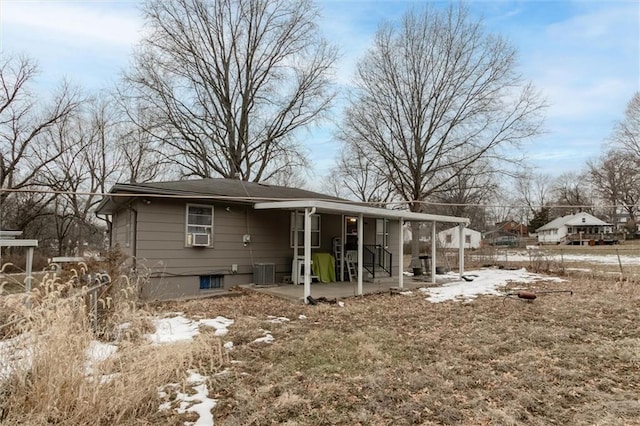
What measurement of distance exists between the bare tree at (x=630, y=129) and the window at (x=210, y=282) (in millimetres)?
42484

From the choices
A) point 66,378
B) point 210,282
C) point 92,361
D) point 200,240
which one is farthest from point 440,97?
point 66,378

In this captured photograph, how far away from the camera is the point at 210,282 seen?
33.4ft

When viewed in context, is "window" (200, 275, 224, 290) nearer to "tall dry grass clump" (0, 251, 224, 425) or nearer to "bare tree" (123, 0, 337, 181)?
"tall dry grass clump" (0, 251, 224, 425)

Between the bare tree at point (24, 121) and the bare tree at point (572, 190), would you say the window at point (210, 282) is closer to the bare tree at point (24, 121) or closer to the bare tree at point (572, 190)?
the bare tree at point (24, 121)

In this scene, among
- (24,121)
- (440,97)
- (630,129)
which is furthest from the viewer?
(630,129)

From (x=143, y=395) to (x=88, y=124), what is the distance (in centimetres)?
2583

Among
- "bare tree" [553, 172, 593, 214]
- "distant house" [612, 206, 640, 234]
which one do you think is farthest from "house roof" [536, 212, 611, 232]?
"bare tree" [553, 172, 593, 214]

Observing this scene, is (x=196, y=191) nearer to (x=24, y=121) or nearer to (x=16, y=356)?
(x=16, y=356)

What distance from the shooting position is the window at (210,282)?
10000 millimetres

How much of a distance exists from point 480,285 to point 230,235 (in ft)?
23.7

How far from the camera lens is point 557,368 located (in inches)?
175

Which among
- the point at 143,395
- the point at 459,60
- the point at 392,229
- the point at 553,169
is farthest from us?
the point at 553,169

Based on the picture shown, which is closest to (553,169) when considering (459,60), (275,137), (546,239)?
(546,239)

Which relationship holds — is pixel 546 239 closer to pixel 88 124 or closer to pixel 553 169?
pixel 553 169
